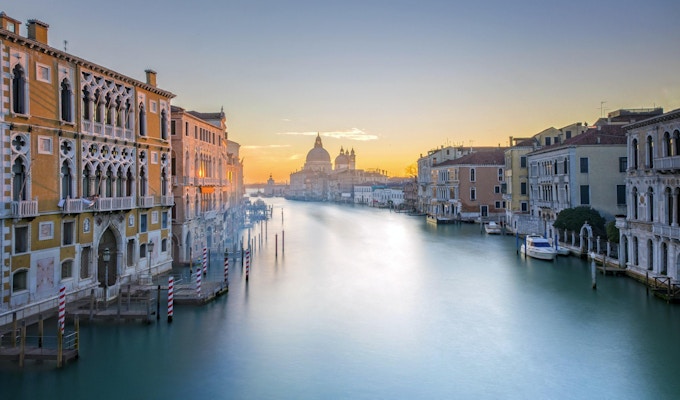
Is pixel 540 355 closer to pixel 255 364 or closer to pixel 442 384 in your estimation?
pixel 442 384

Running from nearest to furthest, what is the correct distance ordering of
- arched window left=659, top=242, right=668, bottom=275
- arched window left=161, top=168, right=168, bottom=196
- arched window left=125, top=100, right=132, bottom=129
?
arched window left=659, top=242, right=668, bottom=275, arched window left=125, top=100, right=132, bottom=129, arched window left=161, top=168, right=168, bottom=196

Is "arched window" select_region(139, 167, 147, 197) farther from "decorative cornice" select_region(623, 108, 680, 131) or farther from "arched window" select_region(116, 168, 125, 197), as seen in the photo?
"decorative cornice" select_region(623, 108, 680, 131)

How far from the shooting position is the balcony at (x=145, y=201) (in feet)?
60.7

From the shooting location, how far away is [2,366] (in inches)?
414

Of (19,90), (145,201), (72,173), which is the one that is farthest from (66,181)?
(145,201)

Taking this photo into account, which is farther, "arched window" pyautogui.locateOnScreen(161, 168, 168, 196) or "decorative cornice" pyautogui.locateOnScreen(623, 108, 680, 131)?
"arched window" pyautogui.locateOnScreen(161, 168, 168, 196)

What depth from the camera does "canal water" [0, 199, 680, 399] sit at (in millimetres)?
9977

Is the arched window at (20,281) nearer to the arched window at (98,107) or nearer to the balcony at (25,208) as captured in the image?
the balcony at (25,208)

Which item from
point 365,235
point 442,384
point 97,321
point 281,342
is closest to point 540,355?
point 442,384

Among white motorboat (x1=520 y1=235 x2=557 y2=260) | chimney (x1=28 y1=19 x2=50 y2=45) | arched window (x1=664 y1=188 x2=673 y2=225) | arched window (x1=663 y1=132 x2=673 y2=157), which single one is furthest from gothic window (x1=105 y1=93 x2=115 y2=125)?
white motorboat (x1=520 y1=235 x2=557 y2=260)

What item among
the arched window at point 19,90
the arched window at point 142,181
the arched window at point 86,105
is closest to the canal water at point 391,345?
the arched window at point 142,181

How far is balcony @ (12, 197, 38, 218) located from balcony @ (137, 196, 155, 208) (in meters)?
5.18

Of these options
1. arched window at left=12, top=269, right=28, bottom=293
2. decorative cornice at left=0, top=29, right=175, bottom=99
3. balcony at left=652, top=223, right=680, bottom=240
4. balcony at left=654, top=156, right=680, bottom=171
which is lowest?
arched window at left=12, top=269, right=28, bottom=293

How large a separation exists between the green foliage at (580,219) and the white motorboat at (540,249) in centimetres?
135
